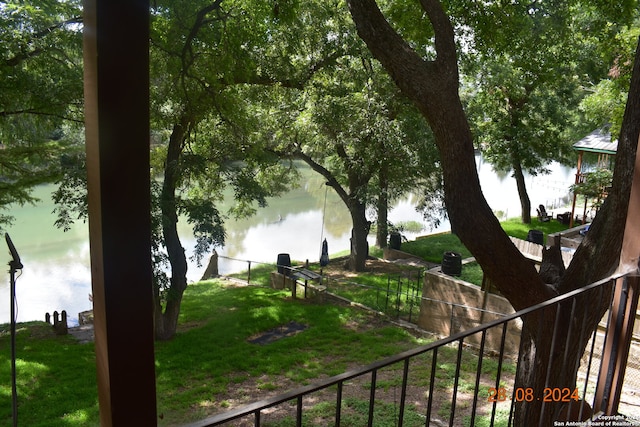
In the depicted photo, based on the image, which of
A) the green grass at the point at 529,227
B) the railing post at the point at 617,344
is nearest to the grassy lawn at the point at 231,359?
the railing post at the point at 617,344

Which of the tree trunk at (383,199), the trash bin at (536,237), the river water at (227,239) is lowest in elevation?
the river water at (227,239)

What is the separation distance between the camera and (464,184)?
132 inches

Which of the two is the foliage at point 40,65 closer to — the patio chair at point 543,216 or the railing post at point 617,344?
the railing post at point 617,344

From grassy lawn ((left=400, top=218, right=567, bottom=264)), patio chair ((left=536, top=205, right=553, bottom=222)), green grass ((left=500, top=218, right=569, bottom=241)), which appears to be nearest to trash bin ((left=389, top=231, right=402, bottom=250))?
grassy lawn ((left=400, top=218, right=567, bottom=264))

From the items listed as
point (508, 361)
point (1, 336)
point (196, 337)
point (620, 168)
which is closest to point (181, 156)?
point (196, 337)

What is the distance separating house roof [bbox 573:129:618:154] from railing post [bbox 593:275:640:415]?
478 inches

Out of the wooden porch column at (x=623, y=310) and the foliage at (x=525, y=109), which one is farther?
the foliage at (x=525, y=109)

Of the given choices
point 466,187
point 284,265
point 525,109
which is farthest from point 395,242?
point 466,187

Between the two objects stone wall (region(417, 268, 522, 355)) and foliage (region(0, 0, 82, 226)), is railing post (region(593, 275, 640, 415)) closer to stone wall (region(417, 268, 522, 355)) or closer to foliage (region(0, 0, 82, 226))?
stone wall (region(417, 268, 522, 355))

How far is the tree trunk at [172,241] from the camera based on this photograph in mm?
8312

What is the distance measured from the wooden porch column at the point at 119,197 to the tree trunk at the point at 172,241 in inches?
285

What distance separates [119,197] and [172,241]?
826 cm

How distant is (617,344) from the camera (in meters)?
2.53

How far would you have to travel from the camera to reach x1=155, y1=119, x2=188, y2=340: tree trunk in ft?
27.3
